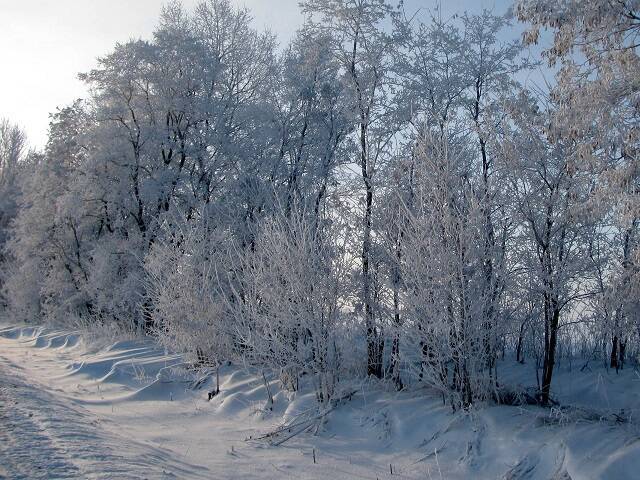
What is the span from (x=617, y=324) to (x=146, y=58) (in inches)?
791

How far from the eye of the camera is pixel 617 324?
31.0 feet

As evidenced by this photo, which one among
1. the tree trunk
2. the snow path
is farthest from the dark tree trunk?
the snow path

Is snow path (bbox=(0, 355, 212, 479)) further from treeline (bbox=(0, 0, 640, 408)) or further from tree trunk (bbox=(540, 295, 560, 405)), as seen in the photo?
tree trunk (bbox=(540, 295, 560, 405))

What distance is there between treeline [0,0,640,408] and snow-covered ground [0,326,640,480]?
696mm

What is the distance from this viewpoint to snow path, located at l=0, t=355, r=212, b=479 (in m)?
5.62

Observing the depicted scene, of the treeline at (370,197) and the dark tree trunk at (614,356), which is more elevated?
the treeline at (370,197)

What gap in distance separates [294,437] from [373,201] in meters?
5.55

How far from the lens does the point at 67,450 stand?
20.7ft

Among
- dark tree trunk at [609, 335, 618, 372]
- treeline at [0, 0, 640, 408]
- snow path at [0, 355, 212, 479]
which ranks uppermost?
treeline at [0, 0, 640, 408]

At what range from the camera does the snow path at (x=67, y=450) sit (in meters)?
5.62

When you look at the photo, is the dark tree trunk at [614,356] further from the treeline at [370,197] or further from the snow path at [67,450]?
the snow path at [67,450]

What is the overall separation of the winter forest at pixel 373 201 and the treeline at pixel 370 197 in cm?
5

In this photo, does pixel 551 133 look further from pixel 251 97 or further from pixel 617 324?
pixel 251 97

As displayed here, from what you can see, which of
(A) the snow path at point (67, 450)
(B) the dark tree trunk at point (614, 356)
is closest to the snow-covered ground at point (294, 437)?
(A) the snow path at point (67, 450)
